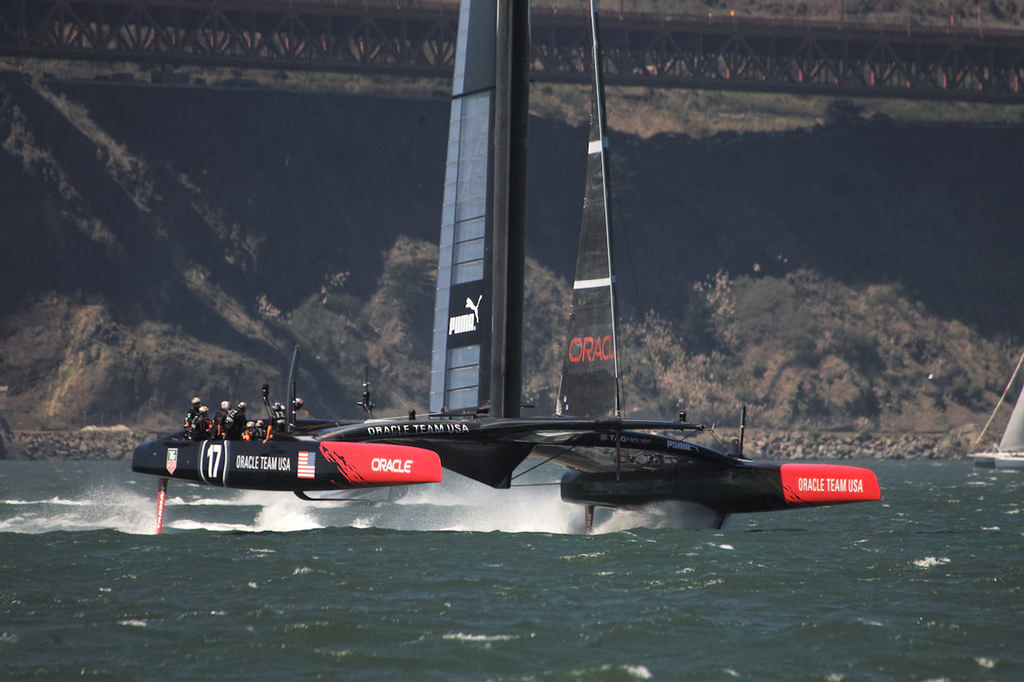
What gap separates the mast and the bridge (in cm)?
5566

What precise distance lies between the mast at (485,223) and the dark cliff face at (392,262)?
50.7m

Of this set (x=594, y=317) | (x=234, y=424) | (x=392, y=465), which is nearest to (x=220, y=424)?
(x=234, y=424)

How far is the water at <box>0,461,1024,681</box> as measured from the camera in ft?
28.7

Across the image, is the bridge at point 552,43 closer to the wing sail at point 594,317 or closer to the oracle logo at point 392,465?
the wing sail at point 594,317

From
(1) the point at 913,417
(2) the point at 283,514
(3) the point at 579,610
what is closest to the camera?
(3) the point at 579,610

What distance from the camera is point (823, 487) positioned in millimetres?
16719

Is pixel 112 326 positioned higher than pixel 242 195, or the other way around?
pixel 242 195

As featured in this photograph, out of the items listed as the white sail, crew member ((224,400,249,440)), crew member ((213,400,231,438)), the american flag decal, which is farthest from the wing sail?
the white sail

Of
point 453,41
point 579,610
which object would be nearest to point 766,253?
point 453,41

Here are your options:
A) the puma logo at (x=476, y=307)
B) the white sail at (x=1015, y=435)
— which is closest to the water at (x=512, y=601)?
the puma logo at (x=476, y=307)

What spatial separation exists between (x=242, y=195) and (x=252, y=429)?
61438mm

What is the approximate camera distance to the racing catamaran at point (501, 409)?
15.9m

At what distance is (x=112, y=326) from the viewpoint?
69.6 metres

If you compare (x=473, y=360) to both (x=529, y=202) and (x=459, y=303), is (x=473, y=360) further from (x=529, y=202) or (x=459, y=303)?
(x=529, y=202)
